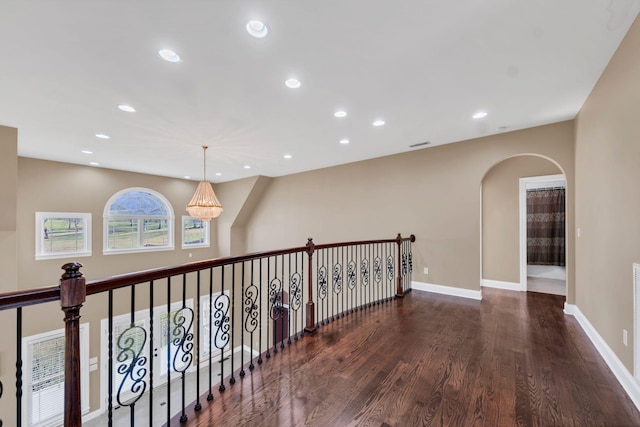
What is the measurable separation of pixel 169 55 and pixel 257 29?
0.88 m

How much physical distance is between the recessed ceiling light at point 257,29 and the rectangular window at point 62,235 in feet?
21.7

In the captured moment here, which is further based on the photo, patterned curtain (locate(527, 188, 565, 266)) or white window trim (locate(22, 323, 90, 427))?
patterned curtain (locate(527, 188, 565, 266))

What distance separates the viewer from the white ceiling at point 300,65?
1.88 metres

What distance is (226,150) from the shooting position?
5109mm

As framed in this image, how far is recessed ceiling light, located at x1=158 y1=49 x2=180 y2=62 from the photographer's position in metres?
2.25

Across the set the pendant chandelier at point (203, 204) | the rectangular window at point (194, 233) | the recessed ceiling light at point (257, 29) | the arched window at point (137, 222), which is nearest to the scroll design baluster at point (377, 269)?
the pendant chandelier at point (203, 204)

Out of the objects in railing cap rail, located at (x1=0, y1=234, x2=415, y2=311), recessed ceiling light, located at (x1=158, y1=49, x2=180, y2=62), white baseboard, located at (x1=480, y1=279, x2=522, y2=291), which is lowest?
white baseboard, located at (x1=480, y1=279, x2=522, y2=291)

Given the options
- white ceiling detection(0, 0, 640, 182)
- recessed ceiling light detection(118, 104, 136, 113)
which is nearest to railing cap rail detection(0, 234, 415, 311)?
white ceiling detection(0, 0, 640, 182)

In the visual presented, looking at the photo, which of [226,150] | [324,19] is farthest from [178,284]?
[324,19]

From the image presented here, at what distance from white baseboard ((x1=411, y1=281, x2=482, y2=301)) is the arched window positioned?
22.8ft

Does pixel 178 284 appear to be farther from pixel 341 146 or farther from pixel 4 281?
pixel 341 146

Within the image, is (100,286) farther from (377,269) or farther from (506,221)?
(506,221)

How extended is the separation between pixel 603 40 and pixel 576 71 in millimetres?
470

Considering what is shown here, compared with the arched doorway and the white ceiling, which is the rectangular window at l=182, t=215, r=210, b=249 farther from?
the arched doorway
